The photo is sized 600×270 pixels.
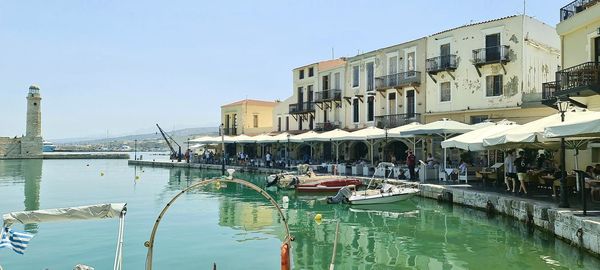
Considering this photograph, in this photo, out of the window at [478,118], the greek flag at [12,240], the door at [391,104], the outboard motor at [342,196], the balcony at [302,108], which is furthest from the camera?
the balcony at [302,108]

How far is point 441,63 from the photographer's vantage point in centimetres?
2941

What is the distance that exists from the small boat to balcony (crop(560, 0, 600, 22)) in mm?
12664

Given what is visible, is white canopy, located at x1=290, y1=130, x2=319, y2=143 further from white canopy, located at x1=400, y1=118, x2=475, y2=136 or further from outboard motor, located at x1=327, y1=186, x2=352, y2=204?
outboard motor, located at x1=327, y1=186, x2=352, y2=204

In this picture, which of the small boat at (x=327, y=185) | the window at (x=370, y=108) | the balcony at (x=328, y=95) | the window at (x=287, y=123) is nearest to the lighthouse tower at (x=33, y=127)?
the window at (x=287, y=123)

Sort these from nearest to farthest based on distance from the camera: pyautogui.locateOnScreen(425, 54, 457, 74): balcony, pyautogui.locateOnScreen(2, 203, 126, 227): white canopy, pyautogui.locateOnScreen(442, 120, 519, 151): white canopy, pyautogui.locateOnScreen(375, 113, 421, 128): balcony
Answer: pyautogui.locateOnScreen(2, 203, 126, 227): white canopy → pyautogui.locateOnScreen(442, 120, 519, 151): white canopy → pyautogui.locateOnScreen(425, 54, 457, 74): balcony → pyautogui.locateOnScreen(375, 113, 421, 128): balcony

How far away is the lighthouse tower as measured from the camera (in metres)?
73.1

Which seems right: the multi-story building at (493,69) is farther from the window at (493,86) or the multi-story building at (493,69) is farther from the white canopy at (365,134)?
the white canopy at (365,134)

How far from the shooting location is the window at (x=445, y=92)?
1164 inches

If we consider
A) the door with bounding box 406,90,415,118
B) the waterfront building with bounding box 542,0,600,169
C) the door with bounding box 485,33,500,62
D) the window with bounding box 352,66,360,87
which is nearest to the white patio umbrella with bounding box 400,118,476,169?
the waterfront building with bounding box 542,0,600,169

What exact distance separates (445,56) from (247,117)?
2811cm

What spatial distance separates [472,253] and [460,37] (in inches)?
789

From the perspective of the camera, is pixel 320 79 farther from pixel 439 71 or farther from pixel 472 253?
pixel 472 253

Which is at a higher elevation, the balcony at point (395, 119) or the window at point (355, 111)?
the window at point (355, 111)

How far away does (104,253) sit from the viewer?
1271cm
